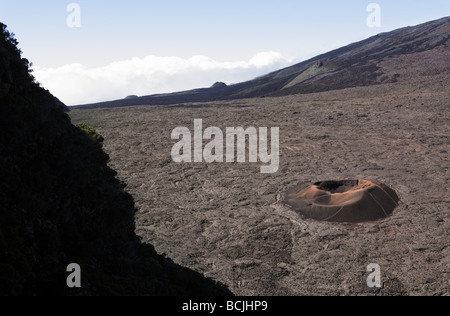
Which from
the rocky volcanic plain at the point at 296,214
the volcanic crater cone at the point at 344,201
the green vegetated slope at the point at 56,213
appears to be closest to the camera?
the green vegetated slope at the point at 56,213

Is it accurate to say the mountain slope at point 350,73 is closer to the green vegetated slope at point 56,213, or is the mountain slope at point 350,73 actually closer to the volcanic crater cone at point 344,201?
the volcanic crater cone at point 344,201

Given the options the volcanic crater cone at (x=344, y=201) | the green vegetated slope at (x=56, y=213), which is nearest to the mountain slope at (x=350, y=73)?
the volcanic crater cone at (x=344, y=201)

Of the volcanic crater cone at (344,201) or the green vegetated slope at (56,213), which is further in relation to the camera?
the volcanic crater cone at (344,201)

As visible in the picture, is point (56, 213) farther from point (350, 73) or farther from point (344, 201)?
point (350, 73)

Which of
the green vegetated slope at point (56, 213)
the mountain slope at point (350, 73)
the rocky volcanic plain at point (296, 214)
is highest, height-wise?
the mountain slope at point (350, 73)

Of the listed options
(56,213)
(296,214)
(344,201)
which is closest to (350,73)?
(344,201)
